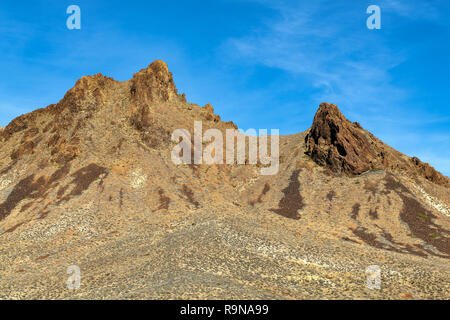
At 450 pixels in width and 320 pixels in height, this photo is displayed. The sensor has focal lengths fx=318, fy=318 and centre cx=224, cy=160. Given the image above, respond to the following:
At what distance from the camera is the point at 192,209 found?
179 ft

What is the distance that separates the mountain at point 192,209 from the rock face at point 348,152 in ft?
1.03

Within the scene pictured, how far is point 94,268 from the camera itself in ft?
106

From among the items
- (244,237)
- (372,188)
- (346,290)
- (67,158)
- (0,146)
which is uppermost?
(0,146)

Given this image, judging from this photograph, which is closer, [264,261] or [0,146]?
[264,261]

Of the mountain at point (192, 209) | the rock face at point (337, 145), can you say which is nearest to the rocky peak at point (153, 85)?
the mountain at point (192, 209)

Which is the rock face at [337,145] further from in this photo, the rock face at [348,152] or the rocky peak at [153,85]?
the rocky peak at [153,85]

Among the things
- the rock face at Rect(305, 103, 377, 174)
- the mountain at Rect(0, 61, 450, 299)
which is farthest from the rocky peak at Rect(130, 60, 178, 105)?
the rock face at Rect(305, 103, 377, 174)

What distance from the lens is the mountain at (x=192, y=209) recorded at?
1101 inches

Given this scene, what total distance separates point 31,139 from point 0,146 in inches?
435

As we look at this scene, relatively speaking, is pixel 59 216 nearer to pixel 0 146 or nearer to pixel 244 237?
pixel 244 237

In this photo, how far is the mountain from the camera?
28.0m

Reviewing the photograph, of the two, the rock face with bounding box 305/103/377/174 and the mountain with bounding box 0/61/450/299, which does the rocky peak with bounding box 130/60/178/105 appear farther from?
the rock face with bounding box 305/103/377/174
